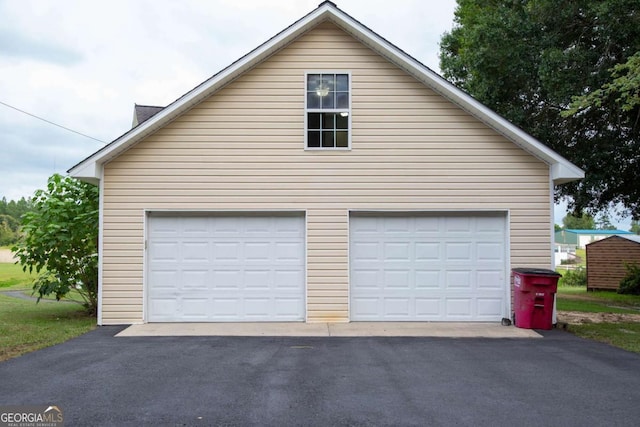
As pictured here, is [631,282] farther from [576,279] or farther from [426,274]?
[426,274]

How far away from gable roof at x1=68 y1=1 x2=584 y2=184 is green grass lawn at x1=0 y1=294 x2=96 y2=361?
9.64 feet

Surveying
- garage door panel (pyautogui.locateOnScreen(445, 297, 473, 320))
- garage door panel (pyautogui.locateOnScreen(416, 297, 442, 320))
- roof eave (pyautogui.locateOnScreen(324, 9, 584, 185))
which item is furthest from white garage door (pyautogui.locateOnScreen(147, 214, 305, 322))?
roof eave (pyautogui.locateOnScreen(324, 9, 584, 185))

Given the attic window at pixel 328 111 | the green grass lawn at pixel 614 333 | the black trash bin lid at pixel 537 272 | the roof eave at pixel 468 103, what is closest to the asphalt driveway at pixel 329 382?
the green grass lawn at pixel 614 333

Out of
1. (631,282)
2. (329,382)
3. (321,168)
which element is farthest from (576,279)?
(329,382)

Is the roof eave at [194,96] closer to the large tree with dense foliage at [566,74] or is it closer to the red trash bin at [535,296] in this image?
the red trash bin at [535,296]

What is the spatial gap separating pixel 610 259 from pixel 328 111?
66.6ft

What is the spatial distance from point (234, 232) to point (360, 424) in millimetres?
6493

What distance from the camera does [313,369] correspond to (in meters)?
6.98

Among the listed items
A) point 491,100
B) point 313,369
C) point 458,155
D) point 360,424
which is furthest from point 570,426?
point 491,100

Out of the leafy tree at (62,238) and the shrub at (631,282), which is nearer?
the leafy tree at (62,238)

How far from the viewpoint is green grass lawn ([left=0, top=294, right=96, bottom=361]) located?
8.60 meters

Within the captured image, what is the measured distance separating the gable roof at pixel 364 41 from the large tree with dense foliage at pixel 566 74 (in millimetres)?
4909

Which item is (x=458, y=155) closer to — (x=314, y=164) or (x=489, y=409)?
(x=314, y=164)

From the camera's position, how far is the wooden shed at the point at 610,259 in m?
24.7
